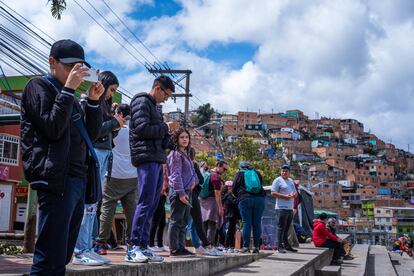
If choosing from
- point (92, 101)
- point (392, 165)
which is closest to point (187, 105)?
point (92, 101)

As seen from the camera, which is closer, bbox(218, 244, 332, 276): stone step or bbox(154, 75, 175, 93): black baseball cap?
bbox(154, 75, 175, 93): black baseball cap

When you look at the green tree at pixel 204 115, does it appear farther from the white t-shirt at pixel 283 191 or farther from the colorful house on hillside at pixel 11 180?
the white t-shirt at pixel 283 191

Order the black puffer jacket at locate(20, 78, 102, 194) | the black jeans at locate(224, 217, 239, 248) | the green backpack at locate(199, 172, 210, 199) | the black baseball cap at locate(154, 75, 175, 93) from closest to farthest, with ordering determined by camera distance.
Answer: the black puffer jacket at locate(20, 78, 102, 194) → the black baseball cap at locate(154, 75, 175, 93) → the green backpack at locate(199, 172, 210, 199) → the black jeans at locate(224, 217, 239, 248)

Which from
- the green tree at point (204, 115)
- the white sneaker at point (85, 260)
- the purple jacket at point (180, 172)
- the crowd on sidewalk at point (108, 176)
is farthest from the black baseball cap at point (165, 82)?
the green tree at point (204, 115)

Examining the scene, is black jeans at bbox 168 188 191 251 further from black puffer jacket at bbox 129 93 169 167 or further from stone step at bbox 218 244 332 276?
black puffer jacket at bbox 129 93 169 167

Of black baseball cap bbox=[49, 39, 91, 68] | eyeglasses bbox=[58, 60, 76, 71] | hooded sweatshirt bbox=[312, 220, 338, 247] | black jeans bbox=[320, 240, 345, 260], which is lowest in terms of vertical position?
black jeans bbox=[320, 240, 345, 260]

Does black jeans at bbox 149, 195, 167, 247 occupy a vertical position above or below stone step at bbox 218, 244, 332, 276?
above

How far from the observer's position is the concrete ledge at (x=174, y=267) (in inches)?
127

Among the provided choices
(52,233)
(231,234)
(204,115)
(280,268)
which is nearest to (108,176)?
(280,268)

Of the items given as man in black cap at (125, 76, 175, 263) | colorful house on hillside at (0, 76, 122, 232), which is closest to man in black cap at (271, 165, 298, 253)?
man in black cap at (125, 76, 175, 263)

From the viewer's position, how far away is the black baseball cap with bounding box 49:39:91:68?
2639 millimetres

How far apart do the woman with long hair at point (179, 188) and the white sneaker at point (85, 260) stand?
170 centimetres

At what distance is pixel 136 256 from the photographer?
164 inches

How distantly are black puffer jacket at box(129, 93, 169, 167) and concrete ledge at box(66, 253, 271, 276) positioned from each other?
40.4 inches
